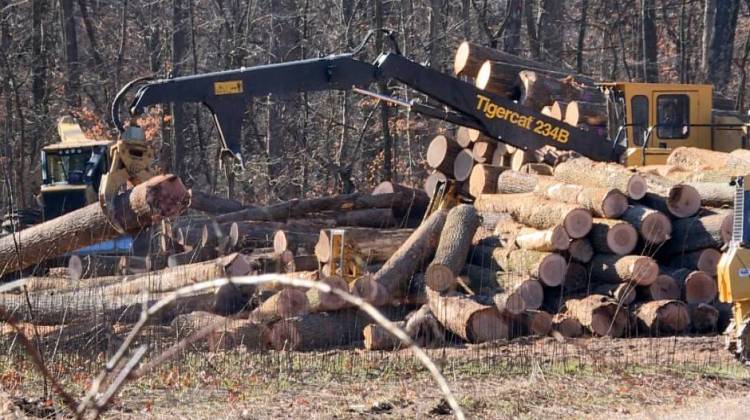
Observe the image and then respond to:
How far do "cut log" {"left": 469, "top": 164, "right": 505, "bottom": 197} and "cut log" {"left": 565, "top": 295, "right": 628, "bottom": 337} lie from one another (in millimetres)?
3996

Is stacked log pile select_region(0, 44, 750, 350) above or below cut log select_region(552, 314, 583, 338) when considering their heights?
above

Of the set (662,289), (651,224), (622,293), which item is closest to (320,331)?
(622,293)

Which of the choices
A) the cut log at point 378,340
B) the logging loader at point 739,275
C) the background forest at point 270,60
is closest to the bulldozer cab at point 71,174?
the background forest at point 270,60

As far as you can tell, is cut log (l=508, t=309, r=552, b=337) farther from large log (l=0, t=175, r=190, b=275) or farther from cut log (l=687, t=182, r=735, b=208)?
large log (l=0, t=175, r=190, b=275)

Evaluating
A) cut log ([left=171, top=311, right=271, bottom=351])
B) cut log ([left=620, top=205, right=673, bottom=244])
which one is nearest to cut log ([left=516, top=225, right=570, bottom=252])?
cut log ([left=620, top=205, right=673, bottom=244])

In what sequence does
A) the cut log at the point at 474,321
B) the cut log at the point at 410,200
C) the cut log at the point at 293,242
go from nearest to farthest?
1. the cut log at the point at 474,321
2. the cut log at the point at 293,242
3. the cut log at the point at 410,200

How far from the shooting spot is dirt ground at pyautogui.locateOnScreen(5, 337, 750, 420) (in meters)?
8.05

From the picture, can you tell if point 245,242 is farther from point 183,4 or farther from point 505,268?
point 183,4

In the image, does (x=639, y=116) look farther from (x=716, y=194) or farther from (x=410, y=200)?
(x=410, y=200)

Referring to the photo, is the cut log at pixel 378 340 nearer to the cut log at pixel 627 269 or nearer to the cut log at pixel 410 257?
the cut log at pixel 410 257

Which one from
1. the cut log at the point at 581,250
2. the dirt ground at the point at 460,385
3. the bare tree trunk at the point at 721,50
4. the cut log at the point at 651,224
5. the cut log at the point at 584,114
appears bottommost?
the dirt ground at the point at 460,385

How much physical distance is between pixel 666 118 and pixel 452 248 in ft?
18.4

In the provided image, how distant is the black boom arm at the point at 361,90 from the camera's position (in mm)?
13297

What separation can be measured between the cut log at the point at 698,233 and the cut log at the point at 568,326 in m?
2.17
